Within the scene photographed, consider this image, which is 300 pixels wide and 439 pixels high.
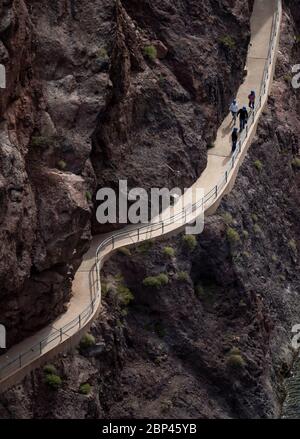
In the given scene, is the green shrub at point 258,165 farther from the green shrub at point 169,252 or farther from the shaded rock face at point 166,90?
the green shrub at point 169,252

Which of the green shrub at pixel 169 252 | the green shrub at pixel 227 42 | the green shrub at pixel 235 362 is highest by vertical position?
the green shrub at pixel 227 42

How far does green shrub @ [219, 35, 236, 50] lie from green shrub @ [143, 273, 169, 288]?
48.9 feet

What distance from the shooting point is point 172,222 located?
60750 millimetres

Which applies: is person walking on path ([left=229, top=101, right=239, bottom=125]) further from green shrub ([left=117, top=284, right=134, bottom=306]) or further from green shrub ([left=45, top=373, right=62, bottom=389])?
green shrub ([left=45, top=373, right=62, bottom=389])

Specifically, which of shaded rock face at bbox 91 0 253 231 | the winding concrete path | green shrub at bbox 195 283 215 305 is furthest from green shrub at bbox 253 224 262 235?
green shrub at bbox 195 283 215 305

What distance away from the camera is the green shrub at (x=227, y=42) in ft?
225

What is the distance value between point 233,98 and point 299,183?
5598 millimetres

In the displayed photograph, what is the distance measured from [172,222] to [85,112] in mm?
6687

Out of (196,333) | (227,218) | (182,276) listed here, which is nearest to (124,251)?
(182,276)

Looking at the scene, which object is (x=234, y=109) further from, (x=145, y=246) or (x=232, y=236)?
(x=145, y=246)

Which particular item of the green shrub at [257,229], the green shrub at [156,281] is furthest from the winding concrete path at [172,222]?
the green shrub at [257,229]

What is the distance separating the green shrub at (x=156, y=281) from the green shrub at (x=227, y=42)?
1491 centimetres

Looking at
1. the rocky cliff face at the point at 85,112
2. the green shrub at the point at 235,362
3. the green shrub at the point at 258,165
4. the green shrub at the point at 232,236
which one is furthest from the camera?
the green shrub at the point at 258,165

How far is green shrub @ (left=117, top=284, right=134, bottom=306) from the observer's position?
5772cm
